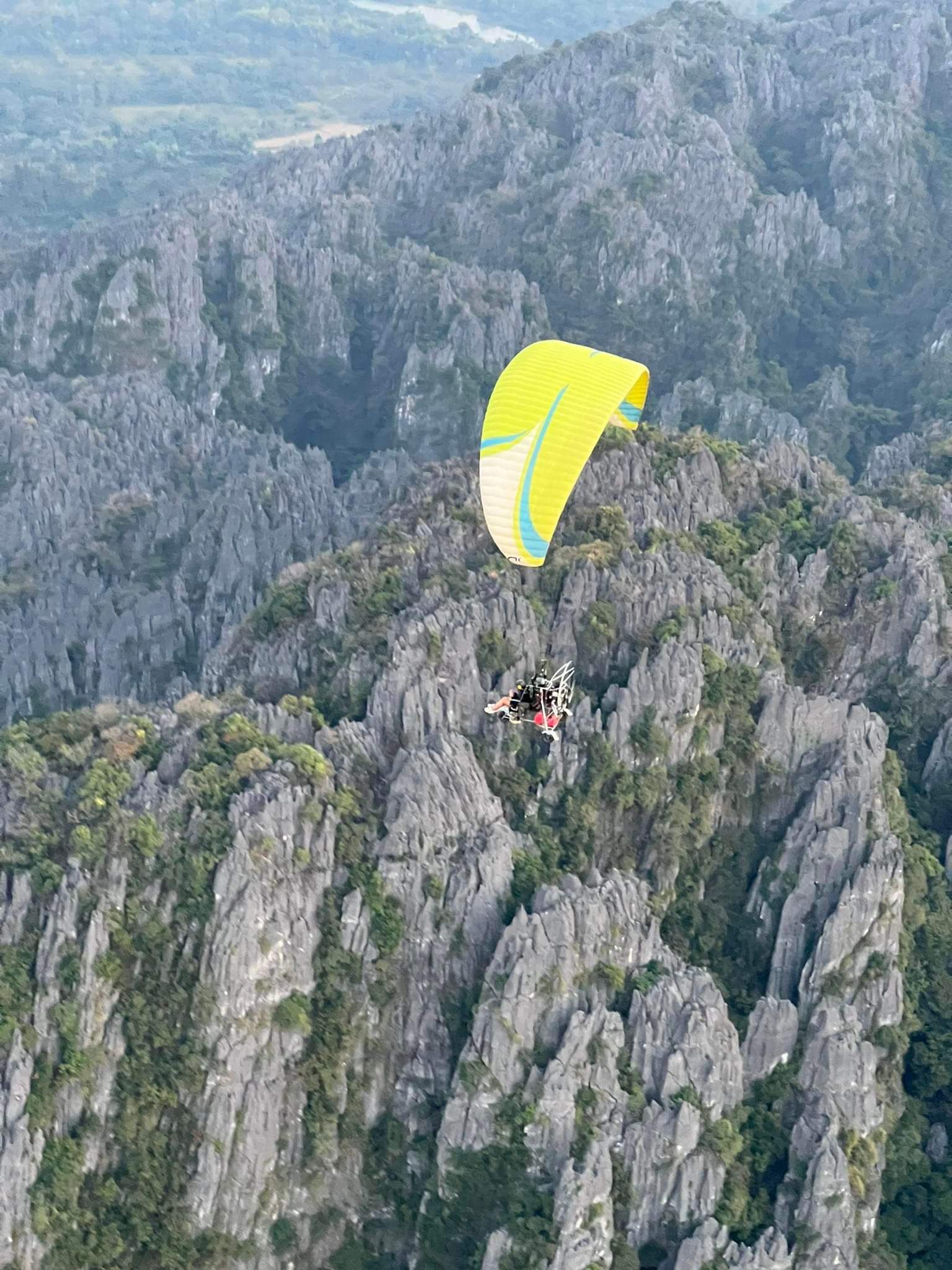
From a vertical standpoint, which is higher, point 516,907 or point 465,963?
point 516,907

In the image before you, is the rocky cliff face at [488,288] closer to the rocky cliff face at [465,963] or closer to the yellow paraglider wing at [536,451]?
the rocky cliff face at [465,963]

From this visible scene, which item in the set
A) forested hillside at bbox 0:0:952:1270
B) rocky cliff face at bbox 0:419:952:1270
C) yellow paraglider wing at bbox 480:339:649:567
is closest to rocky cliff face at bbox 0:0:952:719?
forested hillside at bbox 0:0:952:1270

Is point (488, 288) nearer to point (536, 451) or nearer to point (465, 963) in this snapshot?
point (536, 451)

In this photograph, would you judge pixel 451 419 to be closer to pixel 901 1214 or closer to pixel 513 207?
pixel 513 207

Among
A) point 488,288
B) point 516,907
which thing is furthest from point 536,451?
point 488,288

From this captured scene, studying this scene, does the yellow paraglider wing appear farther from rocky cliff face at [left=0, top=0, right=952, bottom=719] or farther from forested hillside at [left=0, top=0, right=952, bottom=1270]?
rocky cliff face at [left=0, top=0, right=952, bottom=719]

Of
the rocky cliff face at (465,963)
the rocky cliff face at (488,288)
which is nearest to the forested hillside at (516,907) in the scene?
the rocky cliff face at (465,963)
